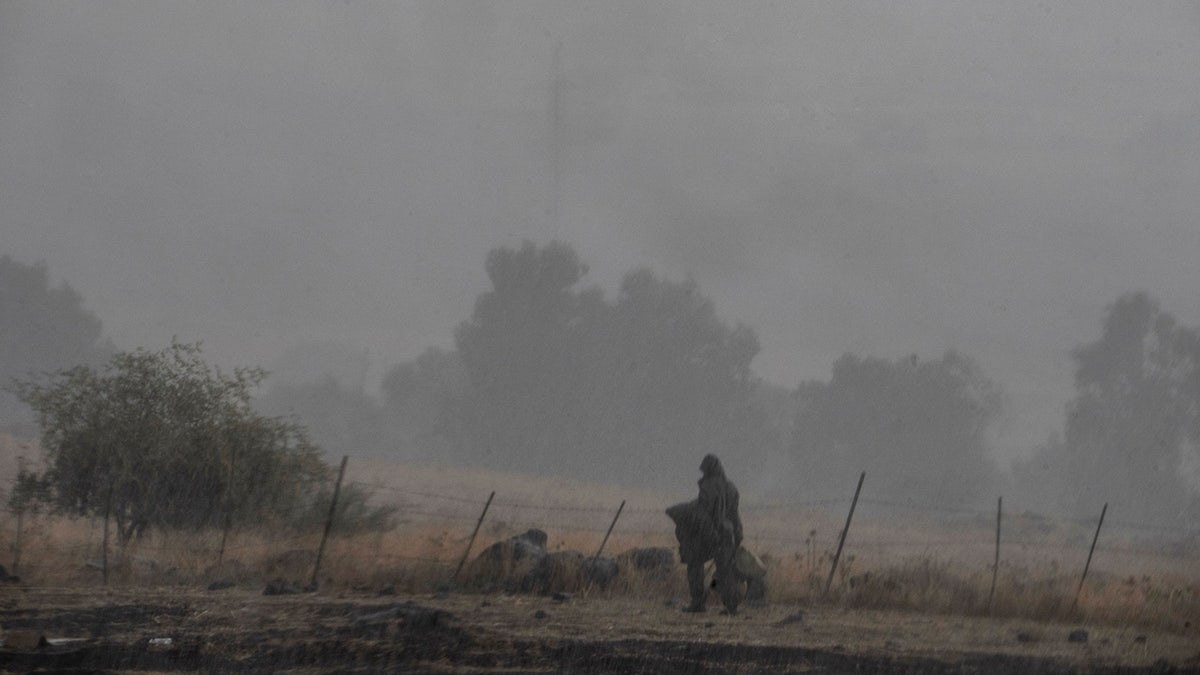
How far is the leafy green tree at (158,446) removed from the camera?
1692 centimetres

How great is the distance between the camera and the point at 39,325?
235ft

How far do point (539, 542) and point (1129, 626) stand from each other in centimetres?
883

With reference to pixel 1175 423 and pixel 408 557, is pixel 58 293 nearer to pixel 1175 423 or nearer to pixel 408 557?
pixel 408 557

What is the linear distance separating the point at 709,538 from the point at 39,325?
232 feet

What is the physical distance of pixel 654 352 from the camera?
3041 inches

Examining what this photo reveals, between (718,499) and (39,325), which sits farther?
(39,325)

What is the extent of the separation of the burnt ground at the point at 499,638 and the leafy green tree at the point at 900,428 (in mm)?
63238

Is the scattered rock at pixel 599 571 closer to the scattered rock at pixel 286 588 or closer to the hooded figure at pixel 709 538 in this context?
the hooded figure at pixel 709 538

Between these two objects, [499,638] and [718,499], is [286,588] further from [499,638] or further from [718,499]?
[718,499]

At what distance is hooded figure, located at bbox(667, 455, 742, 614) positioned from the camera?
13.4m

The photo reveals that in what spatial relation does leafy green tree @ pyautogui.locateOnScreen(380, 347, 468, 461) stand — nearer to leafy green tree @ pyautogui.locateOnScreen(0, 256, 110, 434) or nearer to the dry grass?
leafy green tree @ pyautogui.locateOnScreen(0, 256, 110, 434)

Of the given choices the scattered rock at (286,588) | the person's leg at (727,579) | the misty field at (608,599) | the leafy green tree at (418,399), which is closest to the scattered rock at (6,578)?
the misty field at (608,599)

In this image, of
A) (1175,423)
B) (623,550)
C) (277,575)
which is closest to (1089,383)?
(1175,423)

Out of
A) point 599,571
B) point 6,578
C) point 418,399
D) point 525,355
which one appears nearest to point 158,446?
point 6,578
